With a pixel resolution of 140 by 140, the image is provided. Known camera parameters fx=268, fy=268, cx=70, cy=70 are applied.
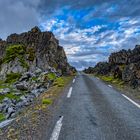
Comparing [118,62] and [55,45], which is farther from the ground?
[55,45]

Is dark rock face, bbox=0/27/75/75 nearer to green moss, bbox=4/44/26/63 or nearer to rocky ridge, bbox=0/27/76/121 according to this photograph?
rocky ridge, bbox=0/27/76/121

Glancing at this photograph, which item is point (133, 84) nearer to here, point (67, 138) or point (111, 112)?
point (111, 112)

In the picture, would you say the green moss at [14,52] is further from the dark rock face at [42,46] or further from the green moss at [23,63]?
the green moss at [23,63]

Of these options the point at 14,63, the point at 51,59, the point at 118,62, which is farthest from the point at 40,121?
the point at 51,59

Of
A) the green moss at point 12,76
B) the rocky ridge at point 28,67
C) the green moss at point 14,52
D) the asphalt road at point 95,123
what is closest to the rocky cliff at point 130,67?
the rocky ridge at point 28,67

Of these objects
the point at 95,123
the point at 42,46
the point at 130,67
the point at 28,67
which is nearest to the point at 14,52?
the point at 28,67

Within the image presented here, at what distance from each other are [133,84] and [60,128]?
21.6m

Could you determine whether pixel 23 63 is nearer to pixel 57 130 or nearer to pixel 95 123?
pixel 95 123

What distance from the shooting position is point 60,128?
10.7 metres

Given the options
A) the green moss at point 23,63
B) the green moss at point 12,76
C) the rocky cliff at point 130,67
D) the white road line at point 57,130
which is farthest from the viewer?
the green moss at point 23,63

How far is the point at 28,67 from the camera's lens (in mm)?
63594

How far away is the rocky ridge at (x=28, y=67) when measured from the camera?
32.8m

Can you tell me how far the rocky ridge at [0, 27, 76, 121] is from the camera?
32750 millimetres

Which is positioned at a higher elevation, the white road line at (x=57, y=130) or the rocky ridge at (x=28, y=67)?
the rocky ridge at (x=28, y=67)
